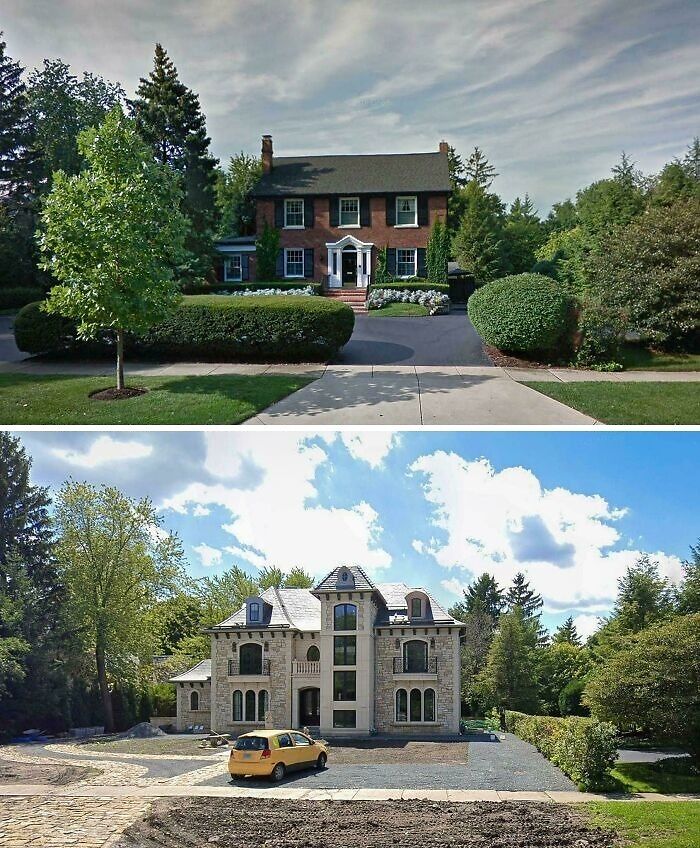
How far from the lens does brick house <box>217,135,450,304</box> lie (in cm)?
4003

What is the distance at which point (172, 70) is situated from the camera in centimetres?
3756

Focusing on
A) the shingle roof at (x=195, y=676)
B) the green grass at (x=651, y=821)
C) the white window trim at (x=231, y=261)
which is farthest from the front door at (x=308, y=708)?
the white window trim at (x=231, y=261)

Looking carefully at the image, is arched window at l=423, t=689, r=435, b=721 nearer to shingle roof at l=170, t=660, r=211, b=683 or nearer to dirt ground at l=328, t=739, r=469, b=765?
dirt ground at l=328, t=739, r=469, b=765

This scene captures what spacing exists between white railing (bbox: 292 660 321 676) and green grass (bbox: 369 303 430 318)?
43.0 ft

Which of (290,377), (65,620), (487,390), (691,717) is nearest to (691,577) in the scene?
(691,717)

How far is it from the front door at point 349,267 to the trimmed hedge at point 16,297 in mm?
15665

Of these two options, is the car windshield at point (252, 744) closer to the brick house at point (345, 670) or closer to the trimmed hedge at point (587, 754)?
the trimmed hedge at point (587, 754)

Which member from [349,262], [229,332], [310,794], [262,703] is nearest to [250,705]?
[262,703]

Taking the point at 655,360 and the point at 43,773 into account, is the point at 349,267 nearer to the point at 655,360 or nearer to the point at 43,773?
the point at 655,360

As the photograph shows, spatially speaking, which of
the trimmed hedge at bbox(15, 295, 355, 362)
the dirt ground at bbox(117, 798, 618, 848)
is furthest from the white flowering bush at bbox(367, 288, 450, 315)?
the dirt ground at bbox(117, 798, 618, 848)

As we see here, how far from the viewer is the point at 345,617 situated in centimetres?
2245

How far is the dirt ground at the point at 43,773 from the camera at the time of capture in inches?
523

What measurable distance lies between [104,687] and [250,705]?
586cm

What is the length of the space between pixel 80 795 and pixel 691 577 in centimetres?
2536
